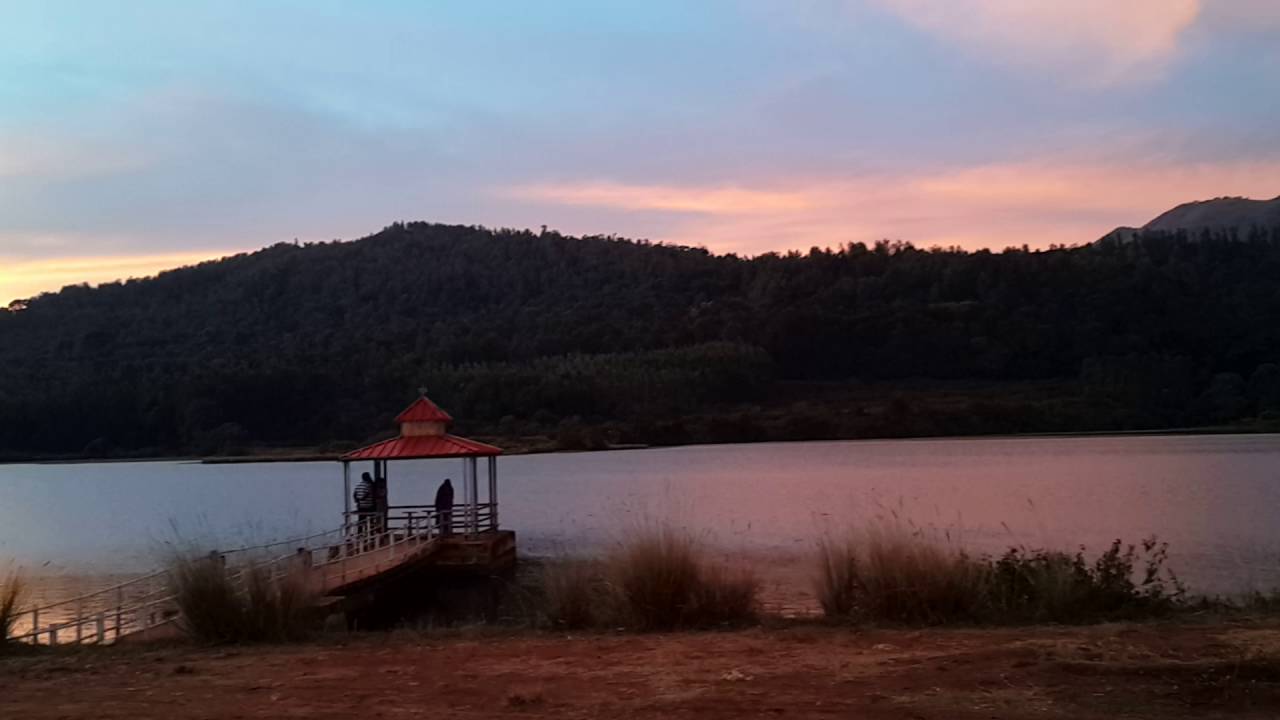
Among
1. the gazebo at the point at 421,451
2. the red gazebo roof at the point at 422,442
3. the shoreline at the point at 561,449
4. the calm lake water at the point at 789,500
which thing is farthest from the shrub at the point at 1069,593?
the shoreline at the point at 561,449

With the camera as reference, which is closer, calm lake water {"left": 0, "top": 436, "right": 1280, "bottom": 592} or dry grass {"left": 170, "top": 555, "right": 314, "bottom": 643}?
dry grass {"left": 170, "top": 555, "right": 314, "bottom": 643}

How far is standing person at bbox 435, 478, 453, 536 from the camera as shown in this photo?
23.6 m

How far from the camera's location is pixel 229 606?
1014 centimetres

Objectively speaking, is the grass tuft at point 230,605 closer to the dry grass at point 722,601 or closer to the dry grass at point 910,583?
the dry grass at point 722,601

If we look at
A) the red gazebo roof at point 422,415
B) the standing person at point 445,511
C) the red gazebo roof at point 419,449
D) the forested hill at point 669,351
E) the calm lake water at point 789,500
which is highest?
the forested hill at point 669,351

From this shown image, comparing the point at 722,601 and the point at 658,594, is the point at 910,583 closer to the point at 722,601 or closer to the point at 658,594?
the point at 722,601

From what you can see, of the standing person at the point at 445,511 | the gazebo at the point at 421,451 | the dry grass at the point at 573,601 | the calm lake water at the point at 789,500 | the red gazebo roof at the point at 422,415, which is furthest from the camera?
the calm lake water at the point at 789,500

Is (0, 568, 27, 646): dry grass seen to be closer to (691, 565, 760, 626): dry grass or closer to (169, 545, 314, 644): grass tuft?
(169, 545, 314, 644): grass tuft

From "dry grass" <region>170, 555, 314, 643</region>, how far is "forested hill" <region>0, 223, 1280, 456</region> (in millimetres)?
77796

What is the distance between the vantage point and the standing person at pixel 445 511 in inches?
931

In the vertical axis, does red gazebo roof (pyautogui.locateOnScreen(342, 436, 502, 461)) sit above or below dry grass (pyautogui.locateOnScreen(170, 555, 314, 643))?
above

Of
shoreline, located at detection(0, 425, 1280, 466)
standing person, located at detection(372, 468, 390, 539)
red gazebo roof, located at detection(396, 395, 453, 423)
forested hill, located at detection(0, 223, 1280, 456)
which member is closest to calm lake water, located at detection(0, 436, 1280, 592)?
standing person, located at detection(372, 468, 390, 539)

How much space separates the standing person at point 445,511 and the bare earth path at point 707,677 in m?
13.8

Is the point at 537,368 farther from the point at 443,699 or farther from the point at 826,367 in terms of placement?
the point at 443,699
